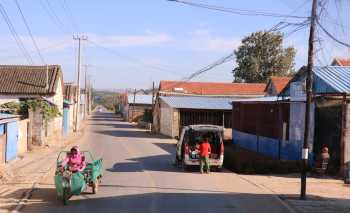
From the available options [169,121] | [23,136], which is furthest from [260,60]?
[23,136]

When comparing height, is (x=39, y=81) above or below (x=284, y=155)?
above

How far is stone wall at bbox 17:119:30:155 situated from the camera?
3217cm

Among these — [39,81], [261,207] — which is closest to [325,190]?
[261,207]

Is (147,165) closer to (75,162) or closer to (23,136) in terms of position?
(23,136)

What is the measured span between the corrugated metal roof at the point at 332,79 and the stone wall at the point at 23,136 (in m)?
15.4

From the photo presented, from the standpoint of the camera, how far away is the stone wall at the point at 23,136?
32175 millimetres

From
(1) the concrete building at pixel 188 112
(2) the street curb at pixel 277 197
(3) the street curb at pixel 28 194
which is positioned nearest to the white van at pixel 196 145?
(2) the street curb at pixel 277 197

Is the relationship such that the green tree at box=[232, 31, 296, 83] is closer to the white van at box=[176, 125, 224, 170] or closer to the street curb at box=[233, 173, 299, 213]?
the white van at box=[176, 125, 224, 170]

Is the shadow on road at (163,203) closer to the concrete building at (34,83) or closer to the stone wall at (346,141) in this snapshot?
the stone wall at (346,141)

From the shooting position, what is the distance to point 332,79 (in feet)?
84.3

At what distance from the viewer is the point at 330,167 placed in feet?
81.0

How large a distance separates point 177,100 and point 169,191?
4175 cm

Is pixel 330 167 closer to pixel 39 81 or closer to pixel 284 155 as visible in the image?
pixel 284 155

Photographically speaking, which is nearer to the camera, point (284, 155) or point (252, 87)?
point (284, 155)
